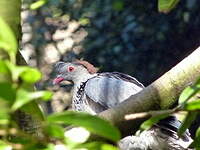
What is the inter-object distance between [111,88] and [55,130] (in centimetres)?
315

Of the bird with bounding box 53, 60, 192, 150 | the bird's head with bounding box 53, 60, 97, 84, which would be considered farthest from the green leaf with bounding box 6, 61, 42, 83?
the bird's head with bounding box 53, 60, 97, 84

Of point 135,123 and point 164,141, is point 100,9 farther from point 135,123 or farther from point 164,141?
point 135,123

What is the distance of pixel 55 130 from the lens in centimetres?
67

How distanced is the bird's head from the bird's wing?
494 millimetres

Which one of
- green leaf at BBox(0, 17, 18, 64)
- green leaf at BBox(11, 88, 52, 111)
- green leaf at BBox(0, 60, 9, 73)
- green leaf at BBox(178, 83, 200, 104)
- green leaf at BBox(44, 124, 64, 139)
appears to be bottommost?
green leaf at BBox(44, 124, 64, 139)

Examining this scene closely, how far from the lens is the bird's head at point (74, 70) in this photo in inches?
174

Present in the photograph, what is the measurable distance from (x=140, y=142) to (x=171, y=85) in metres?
2.37

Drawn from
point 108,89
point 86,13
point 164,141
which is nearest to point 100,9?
point 86,13

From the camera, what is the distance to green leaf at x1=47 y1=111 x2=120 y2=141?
659mm

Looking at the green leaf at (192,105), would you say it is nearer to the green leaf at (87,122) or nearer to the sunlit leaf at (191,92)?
the sunlit leaf at (191,92)

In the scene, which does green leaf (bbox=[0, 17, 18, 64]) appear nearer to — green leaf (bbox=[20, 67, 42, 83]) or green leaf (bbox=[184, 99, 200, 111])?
green leaf (bbox=[20, 67, 42, 83])

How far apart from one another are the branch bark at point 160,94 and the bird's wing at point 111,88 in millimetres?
2299

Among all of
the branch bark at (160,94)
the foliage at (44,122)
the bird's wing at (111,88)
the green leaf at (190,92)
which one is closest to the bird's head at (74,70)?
the bird's wing at (111,88)

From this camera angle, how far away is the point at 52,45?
230 inches
